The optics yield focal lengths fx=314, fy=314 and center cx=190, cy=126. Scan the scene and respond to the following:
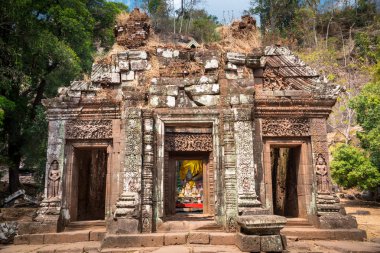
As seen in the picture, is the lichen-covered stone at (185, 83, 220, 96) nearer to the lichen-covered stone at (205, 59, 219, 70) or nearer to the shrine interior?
the lichen-covered stone at (205, 59, 219, 70)

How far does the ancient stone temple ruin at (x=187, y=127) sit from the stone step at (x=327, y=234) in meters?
0.21

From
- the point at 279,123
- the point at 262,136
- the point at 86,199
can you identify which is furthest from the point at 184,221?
the point at 86,199

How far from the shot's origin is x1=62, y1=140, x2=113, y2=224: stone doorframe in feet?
→ 26.1

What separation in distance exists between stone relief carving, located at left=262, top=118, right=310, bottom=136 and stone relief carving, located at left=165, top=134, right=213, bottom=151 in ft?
5.17

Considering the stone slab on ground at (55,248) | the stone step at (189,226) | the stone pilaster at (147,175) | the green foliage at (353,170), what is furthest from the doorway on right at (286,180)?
the green foliage at (353,170)

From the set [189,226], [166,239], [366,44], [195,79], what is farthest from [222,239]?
[366,44]

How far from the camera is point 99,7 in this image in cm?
1995

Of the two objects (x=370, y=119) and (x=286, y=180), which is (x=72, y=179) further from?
(x=370, y=119)

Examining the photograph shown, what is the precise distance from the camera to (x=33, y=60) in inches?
570

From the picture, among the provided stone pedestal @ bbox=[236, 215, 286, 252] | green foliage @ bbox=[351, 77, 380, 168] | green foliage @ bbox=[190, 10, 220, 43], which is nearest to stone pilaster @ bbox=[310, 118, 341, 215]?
stone pedestal @ bbox=[236, 215, 286, 252]

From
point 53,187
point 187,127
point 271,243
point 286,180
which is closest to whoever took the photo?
point 271,243

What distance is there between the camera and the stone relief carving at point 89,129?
829 centimetres

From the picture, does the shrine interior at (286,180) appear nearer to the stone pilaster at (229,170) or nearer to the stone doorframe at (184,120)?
the stone pilaster at (229,170)

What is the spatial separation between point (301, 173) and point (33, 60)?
41.5ft
